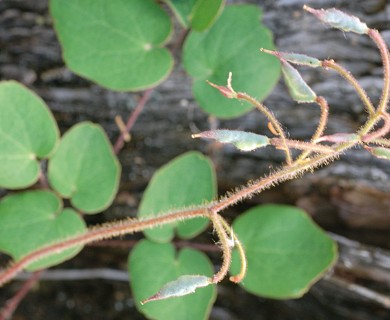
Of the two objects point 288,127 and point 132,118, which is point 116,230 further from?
point 288,127

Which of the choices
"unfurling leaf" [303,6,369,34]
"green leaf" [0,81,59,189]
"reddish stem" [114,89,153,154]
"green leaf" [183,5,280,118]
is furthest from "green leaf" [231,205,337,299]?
"unfurling leaf" [303,6,369,34]

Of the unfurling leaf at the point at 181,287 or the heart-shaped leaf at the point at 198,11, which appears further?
the heart-shaped leaf at the point at 198,11

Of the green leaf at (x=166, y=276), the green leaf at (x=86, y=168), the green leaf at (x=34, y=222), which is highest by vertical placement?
the green leaf at (x=86, y=168)

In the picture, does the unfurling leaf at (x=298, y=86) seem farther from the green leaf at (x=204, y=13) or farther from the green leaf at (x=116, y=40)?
the green leaf at (x=116, y=40)

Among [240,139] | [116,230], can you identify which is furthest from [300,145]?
[116,230]

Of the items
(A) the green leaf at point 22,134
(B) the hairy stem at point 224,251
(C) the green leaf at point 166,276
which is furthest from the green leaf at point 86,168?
(B) the hairy stem at point 224,251
